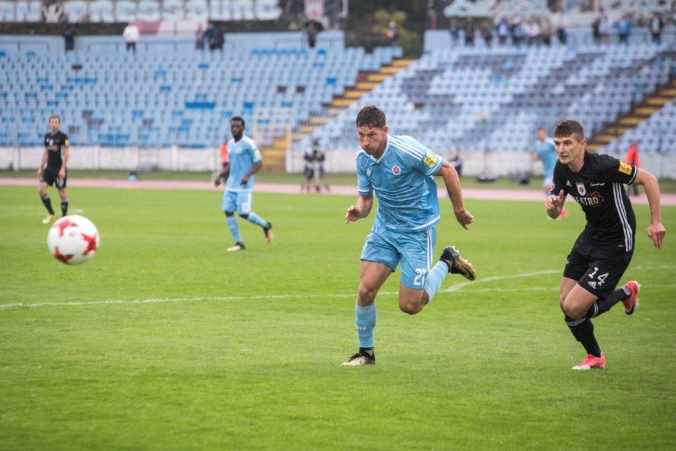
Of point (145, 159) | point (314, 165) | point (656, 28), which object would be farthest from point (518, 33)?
point (145, 159)

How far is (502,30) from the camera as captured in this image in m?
52.2

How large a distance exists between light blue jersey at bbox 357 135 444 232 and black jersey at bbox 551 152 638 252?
1.07 m

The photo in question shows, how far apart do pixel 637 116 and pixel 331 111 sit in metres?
14.5

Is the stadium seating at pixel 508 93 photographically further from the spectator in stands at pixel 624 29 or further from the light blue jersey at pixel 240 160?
the light blue jersey at pixel 240 160

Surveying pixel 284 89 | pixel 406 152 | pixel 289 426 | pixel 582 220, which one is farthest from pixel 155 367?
pixel 284 89

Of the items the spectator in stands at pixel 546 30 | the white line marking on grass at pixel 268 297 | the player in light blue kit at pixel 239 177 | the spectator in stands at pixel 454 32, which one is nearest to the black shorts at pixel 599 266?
the white line marking on grass at pixel 268 297

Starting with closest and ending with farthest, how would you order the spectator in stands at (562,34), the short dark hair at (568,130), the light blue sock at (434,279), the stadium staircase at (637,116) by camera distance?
the short dark hair at (568,130), the light blue sock at (434,279), the stadium staircase at (637,116), the spectator in stands at (562,34)

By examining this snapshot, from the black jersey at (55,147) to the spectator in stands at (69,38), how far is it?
38.9m

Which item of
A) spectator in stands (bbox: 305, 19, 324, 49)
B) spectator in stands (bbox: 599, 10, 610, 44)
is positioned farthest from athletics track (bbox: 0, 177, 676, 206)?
spectator in stands (bbox: 305, 19, 324, 49)

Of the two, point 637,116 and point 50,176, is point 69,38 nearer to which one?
point 637,116

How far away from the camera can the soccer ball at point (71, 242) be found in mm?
9984

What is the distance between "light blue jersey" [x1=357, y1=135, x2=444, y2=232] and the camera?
29.0 ft

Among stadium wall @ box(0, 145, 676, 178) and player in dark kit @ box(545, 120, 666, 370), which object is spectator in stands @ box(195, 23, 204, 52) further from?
player in dark kit @ box(545, 120, 666, 370)

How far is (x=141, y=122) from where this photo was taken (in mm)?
54438
